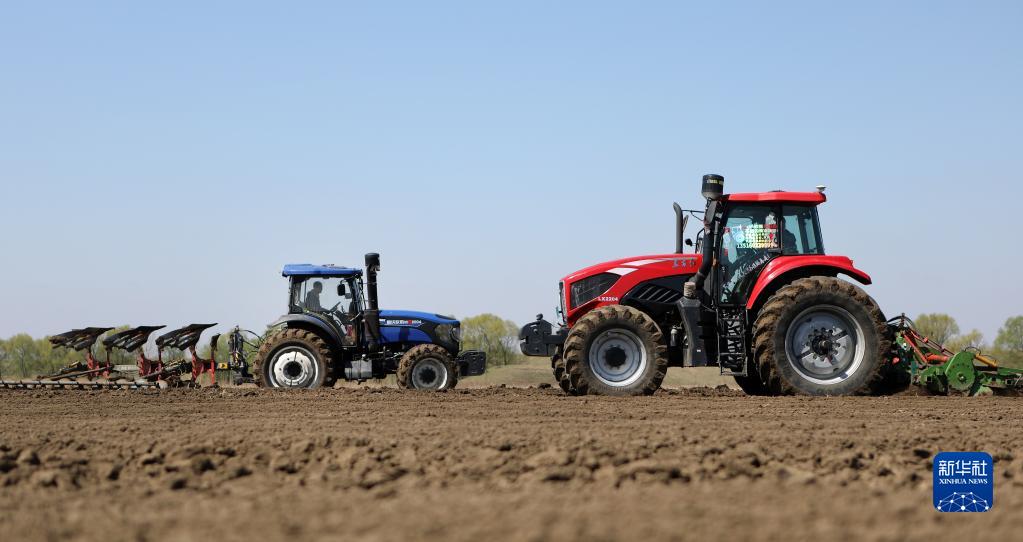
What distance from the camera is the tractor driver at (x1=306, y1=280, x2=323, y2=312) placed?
16.9 m

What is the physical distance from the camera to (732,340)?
13.0 m

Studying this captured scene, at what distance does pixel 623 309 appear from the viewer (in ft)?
42.3

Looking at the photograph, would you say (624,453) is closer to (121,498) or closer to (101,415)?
(121,498)

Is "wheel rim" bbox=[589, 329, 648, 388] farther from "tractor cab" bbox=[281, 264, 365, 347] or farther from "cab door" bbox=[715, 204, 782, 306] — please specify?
"tractor cab" bbox=[281, 264, 365, 347]

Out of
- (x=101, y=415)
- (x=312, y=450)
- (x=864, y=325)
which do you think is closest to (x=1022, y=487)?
(x=312, y=450)

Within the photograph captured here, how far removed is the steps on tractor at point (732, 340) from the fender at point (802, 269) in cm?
22

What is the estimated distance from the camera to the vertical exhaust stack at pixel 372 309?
1689 cm

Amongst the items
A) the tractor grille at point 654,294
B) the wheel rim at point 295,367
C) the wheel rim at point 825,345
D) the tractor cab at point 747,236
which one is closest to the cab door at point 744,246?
the tractor cab at point 747,236

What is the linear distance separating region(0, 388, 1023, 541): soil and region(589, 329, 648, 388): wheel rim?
1645 mm

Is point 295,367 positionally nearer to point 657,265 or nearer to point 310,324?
point 310,324

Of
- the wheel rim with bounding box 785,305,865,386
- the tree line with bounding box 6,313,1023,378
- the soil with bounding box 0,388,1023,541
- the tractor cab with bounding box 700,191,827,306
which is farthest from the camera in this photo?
the tree line with bounding box 6,313,1023,378

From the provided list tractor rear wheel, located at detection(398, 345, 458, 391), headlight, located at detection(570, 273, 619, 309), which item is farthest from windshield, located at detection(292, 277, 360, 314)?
headlight, located at detection(570, 273, 619, 309)

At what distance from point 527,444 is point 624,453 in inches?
32.0

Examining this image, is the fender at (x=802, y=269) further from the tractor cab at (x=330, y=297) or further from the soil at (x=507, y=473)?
the tractor cab at (x=330, y=297)
